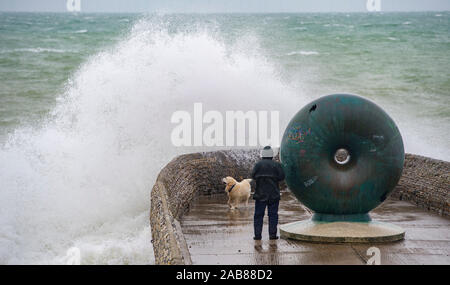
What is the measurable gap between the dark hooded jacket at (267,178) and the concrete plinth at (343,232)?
1.75 feet

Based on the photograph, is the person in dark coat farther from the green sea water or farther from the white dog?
the white dog

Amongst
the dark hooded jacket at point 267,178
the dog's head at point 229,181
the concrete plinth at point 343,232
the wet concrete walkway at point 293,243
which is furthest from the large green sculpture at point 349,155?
the dog's head at point 229,181

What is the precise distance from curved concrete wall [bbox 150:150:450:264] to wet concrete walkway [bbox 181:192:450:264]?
283mm

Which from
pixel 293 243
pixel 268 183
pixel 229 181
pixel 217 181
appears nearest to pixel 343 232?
pixel 293 243

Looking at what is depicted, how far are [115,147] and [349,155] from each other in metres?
8.21

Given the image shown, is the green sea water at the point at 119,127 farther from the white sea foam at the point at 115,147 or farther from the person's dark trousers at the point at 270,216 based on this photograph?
the person's dark trousers at the point at 270,216

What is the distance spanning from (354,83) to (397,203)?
30805 millimetres

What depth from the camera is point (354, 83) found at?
42594 millimetres

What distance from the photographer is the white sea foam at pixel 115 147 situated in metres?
13.1

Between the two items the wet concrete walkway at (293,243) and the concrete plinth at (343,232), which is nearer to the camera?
the wet concrete walkway at (293,243)

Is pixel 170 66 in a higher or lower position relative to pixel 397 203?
higher

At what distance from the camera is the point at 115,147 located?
1675 centimetres
